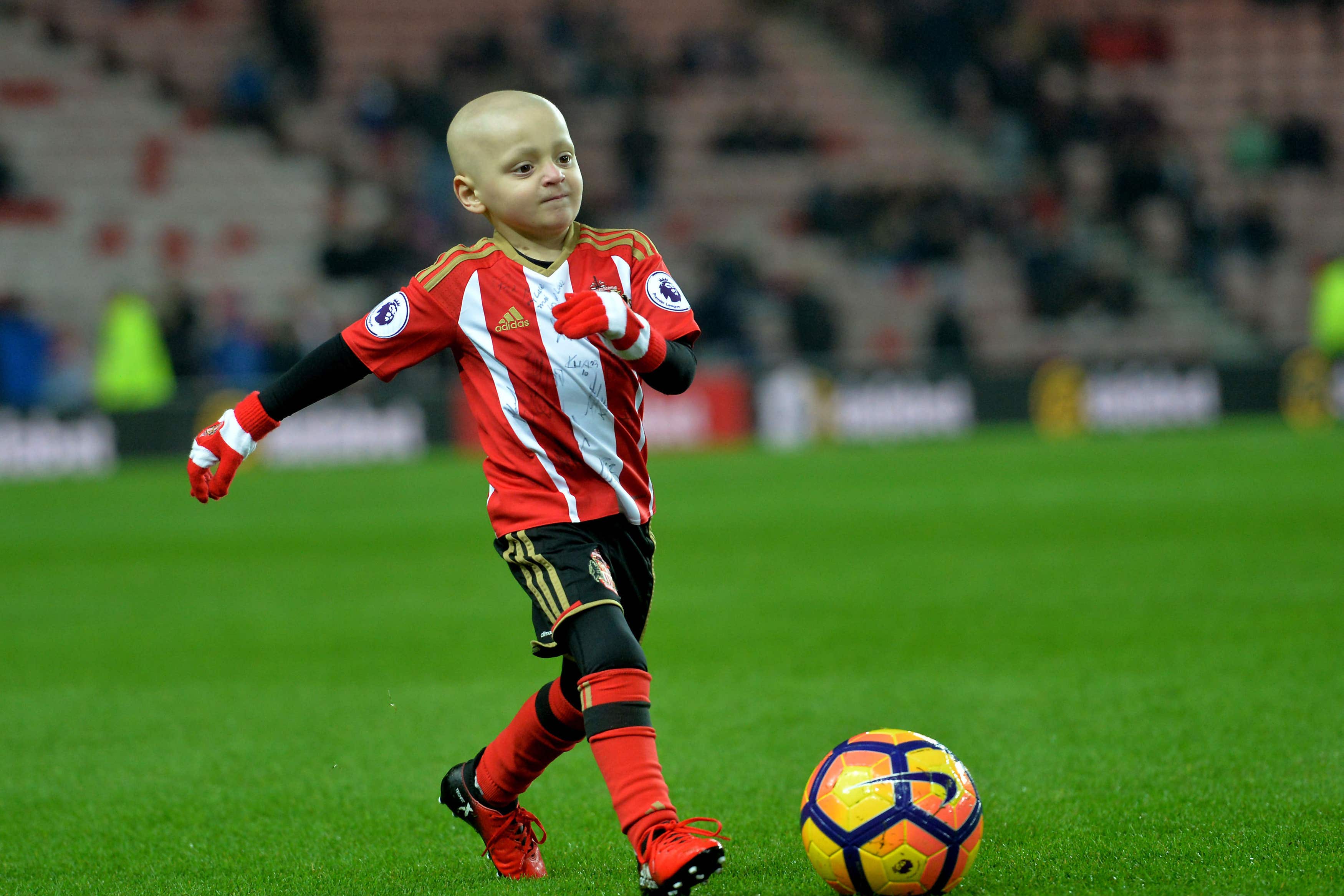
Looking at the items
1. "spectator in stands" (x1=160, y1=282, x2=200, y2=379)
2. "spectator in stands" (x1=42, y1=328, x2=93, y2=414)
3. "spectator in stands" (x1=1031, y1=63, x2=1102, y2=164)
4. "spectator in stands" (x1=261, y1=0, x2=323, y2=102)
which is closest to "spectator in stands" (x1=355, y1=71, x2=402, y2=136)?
"spectator in stands" (x1=261, y1=0, x2=323, y2=102)

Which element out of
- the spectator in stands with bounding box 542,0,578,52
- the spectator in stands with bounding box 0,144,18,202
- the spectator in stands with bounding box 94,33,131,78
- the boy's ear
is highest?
the spectator in stands with bounding box 94,33,131,78

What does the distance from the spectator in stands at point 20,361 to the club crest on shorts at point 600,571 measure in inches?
670

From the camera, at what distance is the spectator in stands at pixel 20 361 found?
19.1m

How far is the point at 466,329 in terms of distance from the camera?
3.67m

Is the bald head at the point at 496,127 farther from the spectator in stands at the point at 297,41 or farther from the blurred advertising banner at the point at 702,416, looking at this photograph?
the spectator in stands at the point at 297,41

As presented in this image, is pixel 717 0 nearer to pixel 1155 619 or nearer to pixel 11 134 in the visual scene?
pixel 11 134

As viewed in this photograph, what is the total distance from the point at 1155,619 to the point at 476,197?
15.5 ft

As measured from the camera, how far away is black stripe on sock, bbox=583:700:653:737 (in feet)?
11.1

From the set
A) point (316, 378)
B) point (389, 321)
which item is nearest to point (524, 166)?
point (389, 321)

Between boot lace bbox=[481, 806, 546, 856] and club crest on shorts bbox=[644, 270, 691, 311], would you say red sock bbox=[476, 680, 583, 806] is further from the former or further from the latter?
club crest on shorts bbox=[644, 270, 691, 311]

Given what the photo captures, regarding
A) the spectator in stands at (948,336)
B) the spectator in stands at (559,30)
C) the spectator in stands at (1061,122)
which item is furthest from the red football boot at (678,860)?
the spectator in stands at (1061,122)

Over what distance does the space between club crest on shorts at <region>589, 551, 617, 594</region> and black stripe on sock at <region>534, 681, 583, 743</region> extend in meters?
0.38

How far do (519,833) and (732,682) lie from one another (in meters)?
2.62

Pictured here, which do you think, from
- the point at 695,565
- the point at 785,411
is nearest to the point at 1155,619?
the point at 695,565
